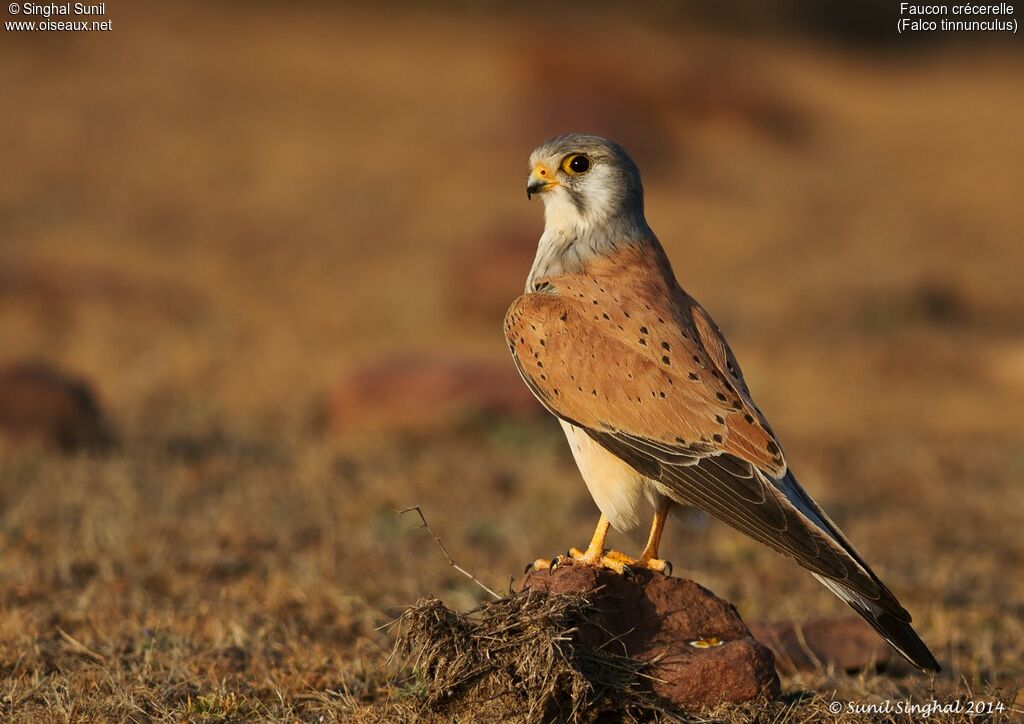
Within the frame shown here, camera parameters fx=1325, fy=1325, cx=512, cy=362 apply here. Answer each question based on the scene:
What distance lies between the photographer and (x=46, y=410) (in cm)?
833

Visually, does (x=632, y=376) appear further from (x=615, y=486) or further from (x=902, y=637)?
(x=902, y=637)

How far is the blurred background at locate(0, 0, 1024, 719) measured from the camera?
593 centimetres

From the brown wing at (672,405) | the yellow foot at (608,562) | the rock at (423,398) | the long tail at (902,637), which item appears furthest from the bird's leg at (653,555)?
the rock at (423,398)

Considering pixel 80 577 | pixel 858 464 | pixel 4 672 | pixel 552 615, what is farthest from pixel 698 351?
pixel 858 464

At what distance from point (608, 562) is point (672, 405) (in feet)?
1.84

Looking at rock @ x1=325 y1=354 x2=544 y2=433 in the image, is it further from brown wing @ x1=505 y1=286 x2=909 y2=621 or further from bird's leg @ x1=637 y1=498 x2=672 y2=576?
bird's leg @ x1=637 y1=498 x2=672 y2=576

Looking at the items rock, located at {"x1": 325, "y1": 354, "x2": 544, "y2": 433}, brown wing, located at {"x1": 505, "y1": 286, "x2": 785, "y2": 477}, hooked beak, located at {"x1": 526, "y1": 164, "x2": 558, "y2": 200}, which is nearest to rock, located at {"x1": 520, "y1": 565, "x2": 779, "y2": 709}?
brown wing, located at {"x1": 505, "y1": 286, "x2": 785, "y2": 477}

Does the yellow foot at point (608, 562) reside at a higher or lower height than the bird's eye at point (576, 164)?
lower

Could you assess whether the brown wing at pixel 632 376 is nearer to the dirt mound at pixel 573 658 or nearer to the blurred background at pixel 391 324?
the dirt mound at pixel 573 658

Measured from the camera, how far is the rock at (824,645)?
16.9 feet

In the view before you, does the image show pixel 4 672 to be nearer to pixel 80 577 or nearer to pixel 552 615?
pixel 80 577

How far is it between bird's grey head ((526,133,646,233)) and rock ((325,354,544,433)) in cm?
455

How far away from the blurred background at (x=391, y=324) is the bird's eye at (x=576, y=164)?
6.48 ft

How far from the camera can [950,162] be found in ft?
68.2
